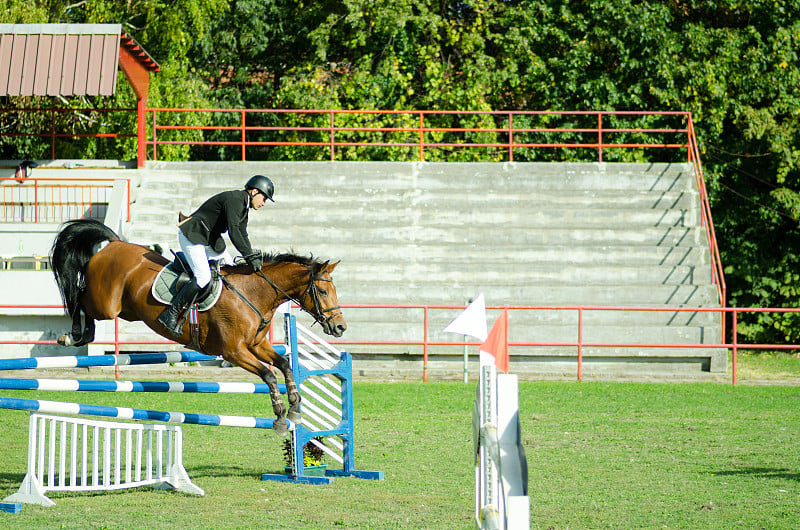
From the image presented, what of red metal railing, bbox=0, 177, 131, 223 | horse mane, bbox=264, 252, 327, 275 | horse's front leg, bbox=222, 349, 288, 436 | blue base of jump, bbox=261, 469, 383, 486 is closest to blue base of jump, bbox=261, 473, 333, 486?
blue base of jump, bbox=261, 469, 383, 486

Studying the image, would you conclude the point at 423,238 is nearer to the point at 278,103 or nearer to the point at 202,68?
the point at 278,103

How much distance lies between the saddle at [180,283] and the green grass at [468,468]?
4.91 feet

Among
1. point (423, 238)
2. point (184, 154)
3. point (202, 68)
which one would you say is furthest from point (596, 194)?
point (202, 68)

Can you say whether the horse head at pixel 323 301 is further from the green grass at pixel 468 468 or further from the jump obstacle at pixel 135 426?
the green grass at pixel 468 468

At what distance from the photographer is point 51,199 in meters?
19.9

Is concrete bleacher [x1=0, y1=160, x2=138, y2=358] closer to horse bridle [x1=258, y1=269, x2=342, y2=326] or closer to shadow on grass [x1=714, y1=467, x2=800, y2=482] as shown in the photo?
horse bridle [x1=258, y1=269, x2=342, y2=326]

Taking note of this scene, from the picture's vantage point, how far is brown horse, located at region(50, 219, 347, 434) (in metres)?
7.58

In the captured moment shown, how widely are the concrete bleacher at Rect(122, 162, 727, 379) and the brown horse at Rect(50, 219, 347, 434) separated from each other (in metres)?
8.23

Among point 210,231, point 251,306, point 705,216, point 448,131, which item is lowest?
point 251,306

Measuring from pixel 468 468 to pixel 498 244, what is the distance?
1089 centimetres

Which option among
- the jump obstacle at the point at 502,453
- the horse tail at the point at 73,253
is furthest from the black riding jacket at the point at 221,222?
the jump obstacle at the point at 502,453

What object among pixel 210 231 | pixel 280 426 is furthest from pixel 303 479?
pixel 210 231

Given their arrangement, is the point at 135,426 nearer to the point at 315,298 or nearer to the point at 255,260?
the point at 255,260

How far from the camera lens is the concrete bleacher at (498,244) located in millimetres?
16891
